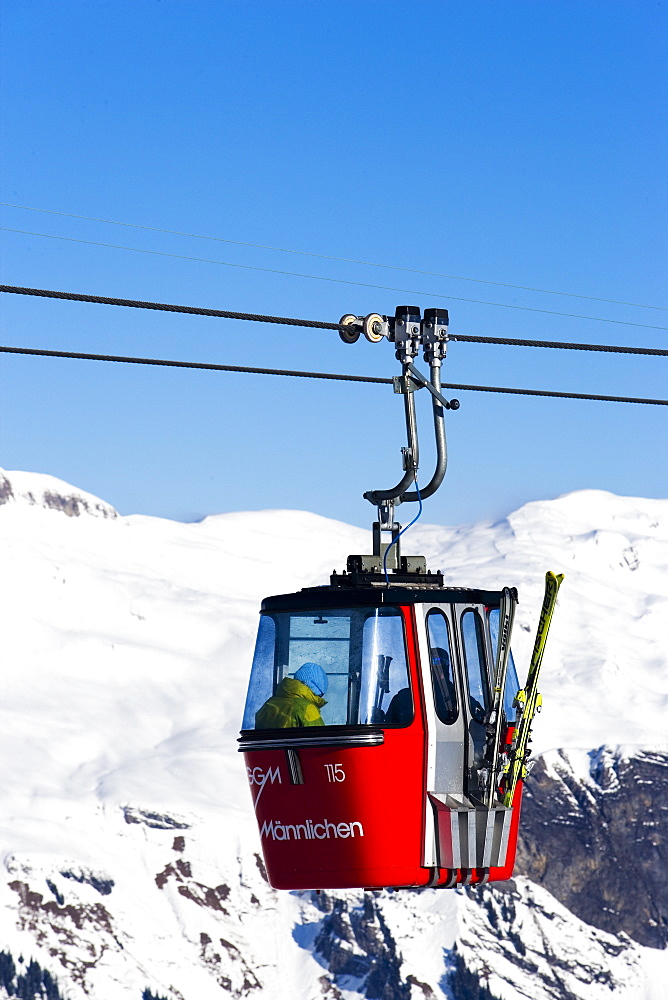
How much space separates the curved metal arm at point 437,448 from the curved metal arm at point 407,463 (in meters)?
0.13

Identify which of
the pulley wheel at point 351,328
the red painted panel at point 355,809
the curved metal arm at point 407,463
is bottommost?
the red painted panel at point 355,809

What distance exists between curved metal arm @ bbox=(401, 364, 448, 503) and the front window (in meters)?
1.84

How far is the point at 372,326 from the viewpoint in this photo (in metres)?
18.8

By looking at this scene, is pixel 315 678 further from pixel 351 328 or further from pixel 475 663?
pixel 351 328

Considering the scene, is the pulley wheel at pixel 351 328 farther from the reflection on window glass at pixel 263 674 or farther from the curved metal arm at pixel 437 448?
the reflection on window glass at pixel 263 674

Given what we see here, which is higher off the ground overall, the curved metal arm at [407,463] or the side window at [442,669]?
the curved metal arm at [407,463]

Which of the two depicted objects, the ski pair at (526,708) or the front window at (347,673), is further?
the ski pair at (526,708)

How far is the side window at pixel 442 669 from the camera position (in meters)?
18.9

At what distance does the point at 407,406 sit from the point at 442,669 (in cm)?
342

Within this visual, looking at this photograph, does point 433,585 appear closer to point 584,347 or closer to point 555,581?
point 555,581

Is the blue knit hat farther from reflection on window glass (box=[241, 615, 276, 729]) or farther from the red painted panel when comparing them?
the red painted panel

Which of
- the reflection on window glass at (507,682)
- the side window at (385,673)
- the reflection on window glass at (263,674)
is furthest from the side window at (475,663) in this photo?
the reflection on window glass at (263,674)

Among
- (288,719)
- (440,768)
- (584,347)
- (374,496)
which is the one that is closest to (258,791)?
(288,719)

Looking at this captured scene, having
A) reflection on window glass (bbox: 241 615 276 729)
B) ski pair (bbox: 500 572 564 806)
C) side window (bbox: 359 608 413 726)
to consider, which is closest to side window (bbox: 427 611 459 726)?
side window (bbox: 359 608 413 726)
